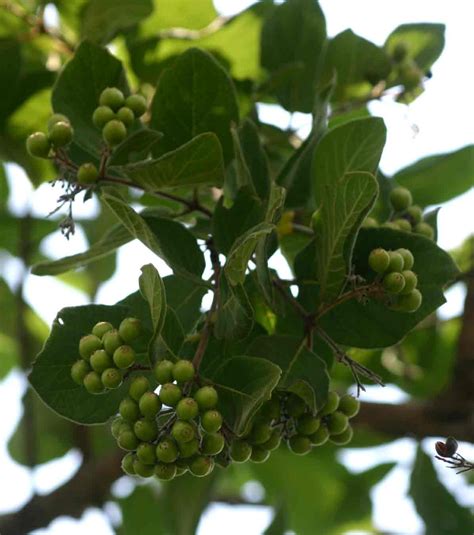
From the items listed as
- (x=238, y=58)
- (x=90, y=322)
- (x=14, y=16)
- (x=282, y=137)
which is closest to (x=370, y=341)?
(x=90, y=322)

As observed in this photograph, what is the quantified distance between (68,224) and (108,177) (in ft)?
0.35

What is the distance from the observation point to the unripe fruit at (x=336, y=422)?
1409 millimetres

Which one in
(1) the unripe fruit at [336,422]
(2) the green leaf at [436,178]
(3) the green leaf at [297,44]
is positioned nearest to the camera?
(1) the unripe fruit at [336,422]

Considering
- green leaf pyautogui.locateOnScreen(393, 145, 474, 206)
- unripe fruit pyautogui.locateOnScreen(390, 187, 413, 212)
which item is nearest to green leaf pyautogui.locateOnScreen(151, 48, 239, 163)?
unripe fruit pyautogui.locateOnScreen(390, 187, 413, 212)

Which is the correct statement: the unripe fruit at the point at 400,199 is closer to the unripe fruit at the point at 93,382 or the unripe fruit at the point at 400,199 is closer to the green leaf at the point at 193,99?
the green leaf at the point at 193,99

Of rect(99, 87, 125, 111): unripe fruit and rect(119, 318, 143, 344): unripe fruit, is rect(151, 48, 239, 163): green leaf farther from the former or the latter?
rect(119, 318, 143, 344): unripe fruit

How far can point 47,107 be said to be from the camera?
7.06 ft

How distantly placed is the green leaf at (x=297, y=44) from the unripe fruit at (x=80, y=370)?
93cm

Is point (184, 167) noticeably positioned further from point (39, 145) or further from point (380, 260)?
point (380, 260)

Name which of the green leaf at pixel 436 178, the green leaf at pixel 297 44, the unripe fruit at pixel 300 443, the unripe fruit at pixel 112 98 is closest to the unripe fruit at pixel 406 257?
the unripe fruit at pixel 300 443

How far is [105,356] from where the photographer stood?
1257 mm

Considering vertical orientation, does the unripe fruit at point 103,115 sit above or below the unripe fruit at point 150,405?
above

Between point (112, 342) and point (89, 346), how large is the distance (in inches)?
1.7

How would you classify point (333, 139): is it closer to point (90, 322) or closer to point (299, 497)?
point (90, 322)
